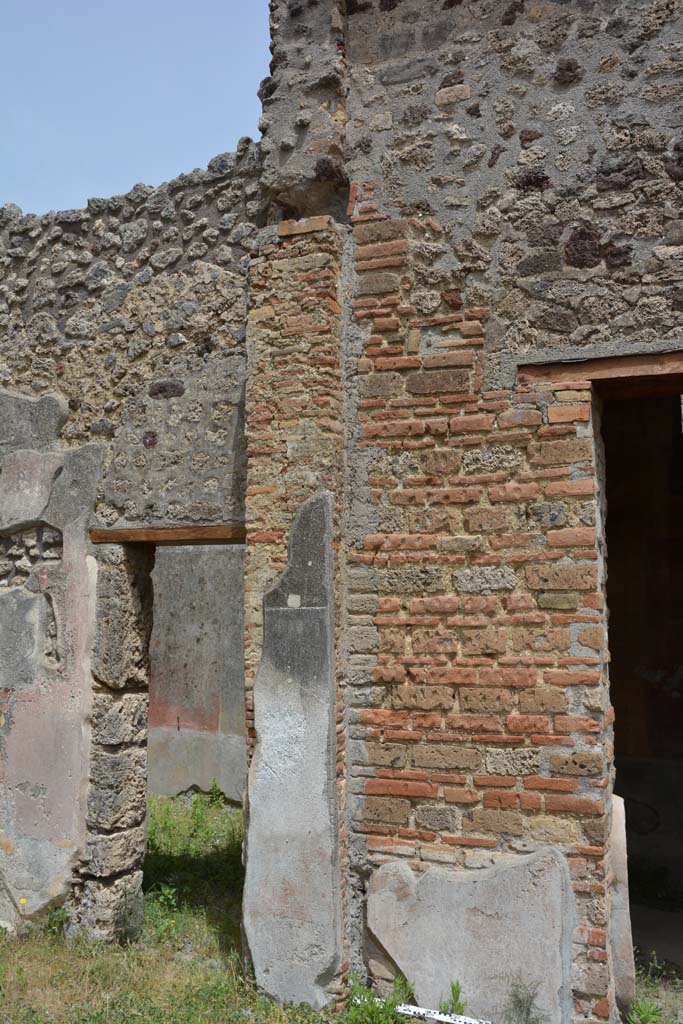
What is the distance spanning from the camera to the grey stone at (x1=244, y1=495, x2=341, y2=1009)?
12.4 feet

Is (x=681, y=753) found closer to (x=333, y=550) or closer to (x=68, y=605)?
(x=333, y=550)

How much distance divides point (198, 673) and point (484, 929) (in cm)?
573

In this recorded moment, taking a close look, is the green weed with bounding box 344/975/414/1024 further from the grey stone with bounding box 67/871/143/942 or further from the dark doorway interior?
the dark doorway interior

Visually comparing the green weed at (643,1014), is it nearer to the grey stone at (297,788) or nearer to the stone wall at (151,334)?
the grey stone at (297,788)

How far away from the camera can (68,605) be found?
15.9 ft

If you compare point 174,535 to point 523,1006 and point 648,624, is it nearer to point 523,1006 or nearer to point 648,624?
point 523,1006

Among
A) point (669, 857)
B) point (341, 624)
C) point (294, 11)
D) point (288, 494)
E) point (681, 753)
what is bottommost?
point (669, 857)

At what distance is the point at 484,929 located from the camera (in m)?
3.55

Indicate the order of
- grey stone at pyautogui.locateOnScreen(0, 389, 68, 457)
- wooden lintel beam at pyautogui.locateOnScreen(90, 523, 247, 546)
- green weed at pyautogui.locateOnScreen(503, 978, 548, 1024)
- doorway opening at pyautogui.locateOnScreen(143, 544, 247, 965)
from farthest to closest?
doorway opening at pyautogui.locateOnScreen(143, 544, 247, 965) < grey stone at pyautogui.locateOnScreen(0, 389, 68, 457) < wooden lintel beam at pyautogui.locateOnScreen(90, 523, 247, 546) < green weed at pyautogui.locateOnScreen(503, 978, 548, 1024)

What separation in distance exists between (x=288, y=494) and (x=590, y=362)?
59.9 inches

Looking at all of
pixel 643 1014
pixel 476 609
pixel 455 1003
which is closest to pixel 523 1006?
pixel 455 1003

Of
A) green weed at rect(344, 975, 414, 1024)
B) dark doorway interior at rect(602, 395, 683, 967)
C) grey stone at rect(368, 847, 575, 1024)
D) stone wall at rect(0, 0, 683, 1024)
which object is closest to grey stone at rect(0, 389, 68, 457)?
stone wall at rect(0, 0, 683, 1024)

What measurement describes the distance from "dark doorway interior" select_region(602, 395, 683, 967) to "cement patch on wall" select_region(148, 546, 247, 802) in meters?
3.83

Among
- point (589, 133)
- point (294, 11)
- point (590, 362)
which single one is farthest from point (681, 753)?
point (294, 11)
